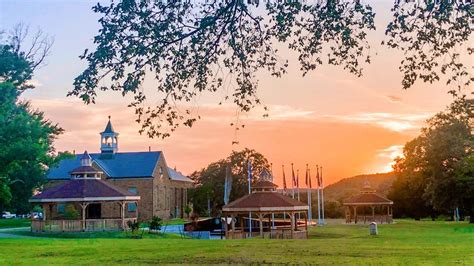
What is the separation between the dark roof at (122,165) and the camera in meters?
66.6

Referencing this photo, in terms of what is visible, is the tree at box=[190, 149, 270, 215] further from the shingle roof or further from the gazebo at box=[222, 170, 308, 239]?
the gazebo at box=[222, 170, 308, 239]

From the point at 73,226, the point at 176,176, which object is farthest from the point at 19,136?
the point at 176,176

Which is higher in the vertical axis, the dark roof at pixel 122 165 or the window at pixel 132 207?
the dark roof at pixel 122 165

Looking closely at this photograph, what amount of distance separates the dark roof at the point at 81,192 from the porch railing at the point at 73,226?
215 cm

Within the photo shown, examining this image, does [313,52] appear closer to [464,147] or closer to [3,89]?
[3,89]

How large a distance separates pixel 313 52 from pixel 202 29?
2.46m

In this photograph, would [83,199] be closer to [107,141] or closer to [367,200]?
[107,141]

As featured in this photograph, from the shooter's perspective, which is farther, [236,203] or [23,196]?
[23,196]

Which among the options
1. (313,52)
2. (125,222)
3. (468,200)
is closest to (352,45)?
(313,52)

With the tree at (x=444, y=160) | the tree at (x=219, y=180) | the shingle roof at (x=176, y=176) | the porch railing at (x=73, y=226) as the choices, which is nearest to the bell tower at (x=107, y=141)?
the shingle roof at (x=176, y=176)

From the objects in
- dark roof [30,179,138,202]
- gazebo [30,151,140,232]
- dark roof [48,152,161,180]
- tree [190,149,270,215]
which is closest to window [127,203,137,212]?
dark roof [48,152,161,180]

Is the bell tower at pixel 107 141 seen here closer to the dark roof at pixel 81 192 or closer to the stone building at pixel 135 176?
the stone building at pixel 135 176

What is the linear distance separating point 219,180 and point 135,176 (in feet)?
60.6

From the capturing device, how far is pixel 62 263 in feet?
65.6
